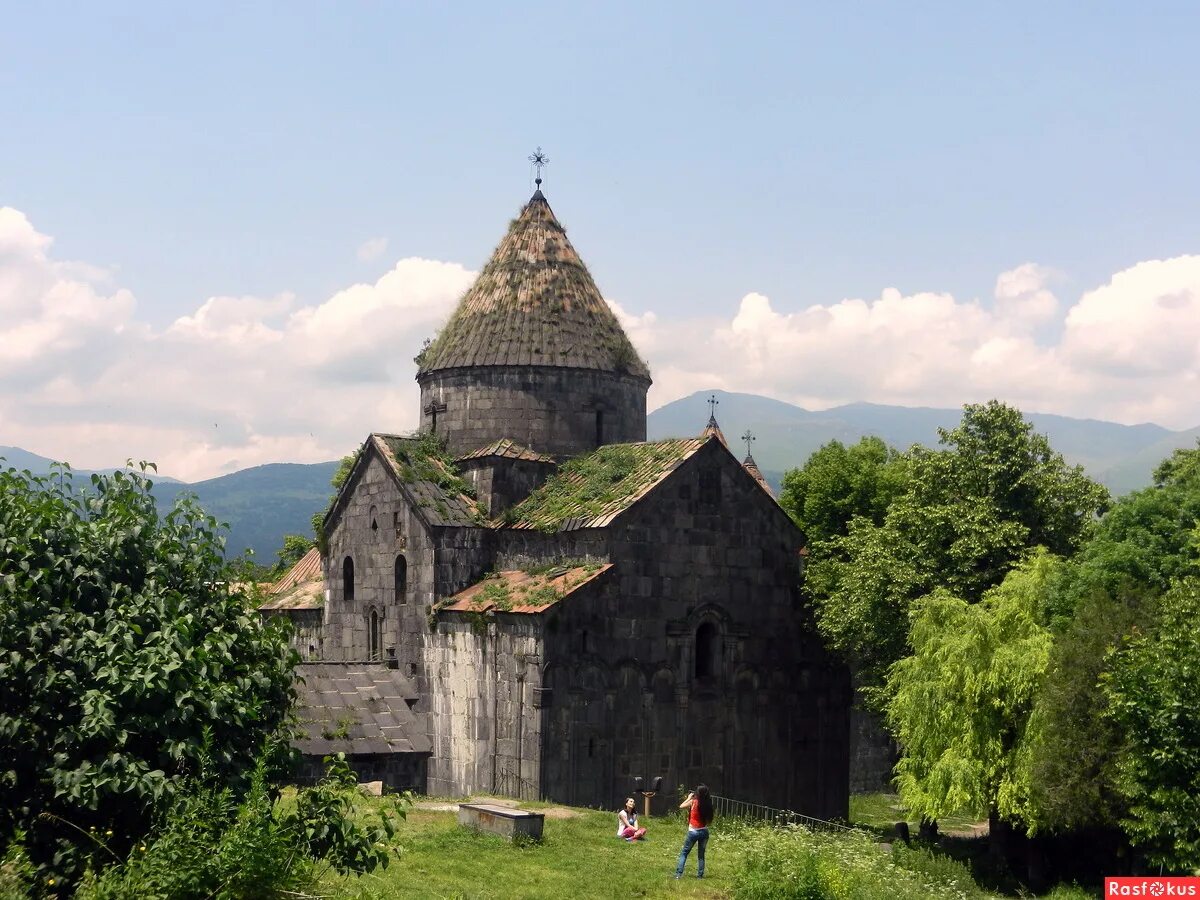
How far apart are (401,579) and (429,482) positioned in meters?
2.40

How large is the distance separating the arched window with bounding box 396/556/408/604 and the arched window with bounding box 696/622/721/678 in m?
7.06

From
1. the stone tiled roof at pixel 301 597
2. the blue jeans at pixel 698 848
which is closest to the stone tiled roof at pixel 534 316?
the stone tiled roof at pixel 301 597

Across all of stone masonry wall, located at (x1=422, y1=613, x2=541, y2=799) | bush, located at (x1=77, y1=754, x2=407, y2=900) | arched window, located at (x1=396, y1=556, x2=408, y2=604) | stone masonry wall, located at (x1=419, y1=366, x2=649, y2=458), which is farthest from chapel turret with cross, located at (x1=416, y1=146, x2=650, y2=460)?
bush, located at (x1=77, y1=754, x2=407, y2=900)

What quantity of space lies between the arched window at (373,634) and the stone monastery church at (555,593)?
82 millimetres

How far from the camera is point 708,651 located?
99.3 ft

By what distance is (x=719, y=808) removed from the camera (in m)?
29.4

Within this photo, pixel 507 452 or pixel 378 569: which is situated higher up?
pixel 507 452

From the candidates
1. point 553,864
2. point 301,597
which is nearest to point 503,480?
point 301,597

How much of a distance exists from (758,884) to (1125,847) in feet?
32.1

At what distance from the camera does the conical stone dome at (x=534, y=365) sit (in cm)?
3309

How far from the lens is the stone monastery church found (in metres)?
28.1

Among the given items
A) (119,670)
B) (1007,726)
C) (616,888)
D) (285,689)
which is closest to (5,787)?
(119,670)

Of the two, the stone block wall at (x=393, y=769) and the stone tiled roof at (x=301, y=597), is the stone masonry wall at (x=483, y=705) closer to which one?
the stone block wall at (x=393, y=769)

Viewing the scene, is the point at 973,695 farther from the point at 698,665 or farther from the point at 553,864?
the point at 553,864
